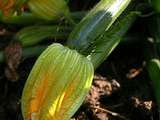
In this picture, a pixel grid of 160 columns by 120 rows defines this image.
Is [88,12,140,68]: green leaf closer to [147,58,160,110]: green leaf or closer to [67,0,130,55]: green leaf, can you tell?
[67,0,130,55]: green leaf

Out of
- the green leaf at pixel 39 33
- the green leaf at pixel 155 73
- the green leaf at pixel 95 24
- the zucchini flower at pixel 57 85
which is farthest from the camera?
the green leaf at pixel 39 33

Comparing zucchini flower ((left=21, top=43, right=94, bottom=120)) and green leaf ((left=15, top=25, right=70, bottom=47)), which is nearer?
zucchini flower ((left=21, top=43, right=94, bottom=120))

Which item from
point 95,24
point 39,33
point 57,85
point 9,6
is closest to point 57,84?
point 57,85

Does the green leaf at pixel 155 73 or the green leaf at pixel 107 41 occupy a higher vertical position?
the green leaf at pixel 107 41

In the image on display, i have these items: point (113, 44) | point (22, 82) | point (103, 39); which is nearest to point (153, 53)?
point (113, 44)

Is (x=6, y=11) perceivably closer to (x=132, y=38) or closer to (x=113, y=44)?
(x=113, y=44)

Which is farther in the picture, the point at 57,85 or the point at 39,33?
the point at 39,33

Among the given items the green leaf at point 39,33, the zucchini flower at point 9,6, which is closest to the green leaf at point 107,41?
the green leaf at point 39,33

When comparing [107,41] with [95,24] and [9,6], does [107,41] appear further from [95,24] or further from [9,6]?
[9,6]

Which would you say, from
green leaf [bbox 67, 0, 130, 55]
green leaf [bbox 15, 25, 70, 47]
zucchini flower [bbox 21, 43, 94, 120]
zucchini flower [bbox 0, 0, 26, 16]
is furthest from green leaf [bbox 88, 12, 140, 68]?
zucchini flower [bbox 0, 0, 26, 16]

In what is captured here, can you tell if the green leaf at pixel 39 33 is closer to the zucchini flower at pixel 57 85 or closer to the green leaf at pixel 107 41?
the green leaf at pixel 107 41
